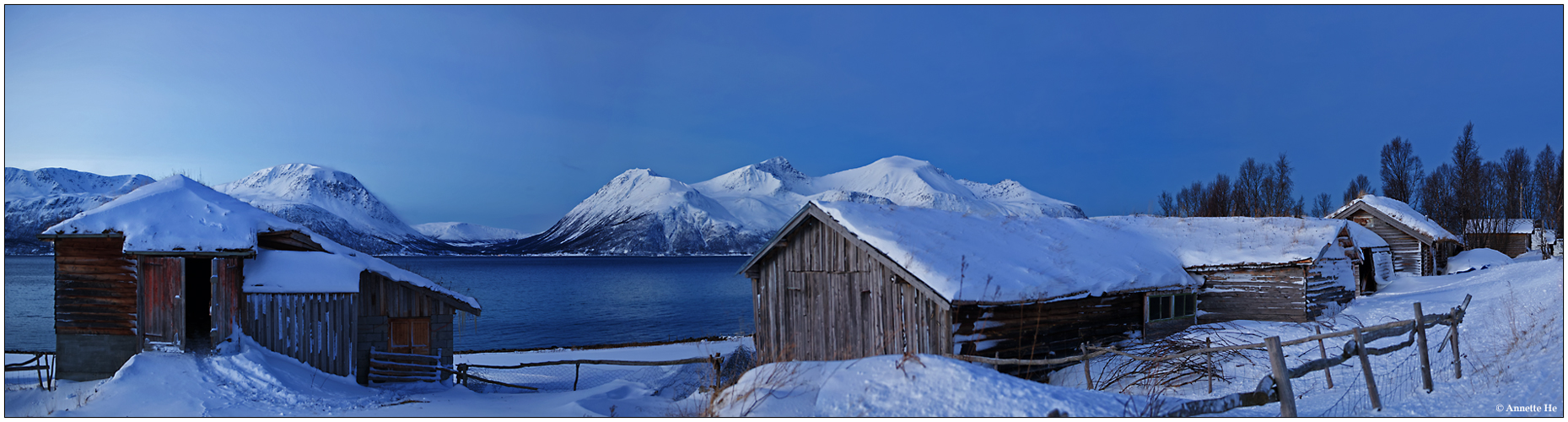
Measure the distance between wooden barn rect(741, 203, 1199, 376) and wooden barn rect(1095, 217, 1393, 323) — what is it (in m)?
1.12

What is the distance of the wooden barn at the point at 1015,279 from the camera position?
622 inches

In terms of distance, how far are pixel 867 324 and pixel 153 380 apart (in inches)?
565

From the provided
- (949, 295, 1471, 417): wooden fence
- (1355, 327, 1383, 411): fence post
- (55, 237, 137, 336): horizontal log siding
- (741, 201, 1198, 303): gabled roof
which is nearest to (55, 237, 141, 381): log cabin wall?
(55, 237, 137, 336): horizontal log siding

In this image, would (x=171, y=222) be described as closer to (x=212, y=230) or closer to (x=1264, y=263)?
(x=212, y=230)

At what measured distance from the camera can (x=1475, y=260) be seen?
1710 inches

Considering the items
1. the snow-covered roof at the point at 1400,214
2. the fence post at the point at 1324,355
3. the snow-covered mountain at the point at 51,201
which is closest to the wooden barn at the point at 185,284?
the fence post at the point at 1324,355

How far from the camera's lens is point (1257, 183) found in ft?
227

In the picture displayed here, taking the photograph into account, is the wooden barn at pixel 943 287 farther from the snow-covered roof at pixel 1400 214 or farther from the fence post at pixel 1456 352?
the snow-covered roof at pixel 1400 214

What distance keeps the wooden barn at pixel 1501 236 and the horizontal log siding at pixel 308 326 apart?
71.6m

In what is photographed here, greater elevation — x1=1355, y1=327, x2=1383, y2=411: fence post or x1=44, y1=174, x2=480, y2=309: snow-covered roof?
x1=44, y1=174, x2=480, y2=309: snow-covered roof

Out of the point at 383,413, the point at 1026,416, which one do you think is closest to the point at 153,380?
the point at 383,413

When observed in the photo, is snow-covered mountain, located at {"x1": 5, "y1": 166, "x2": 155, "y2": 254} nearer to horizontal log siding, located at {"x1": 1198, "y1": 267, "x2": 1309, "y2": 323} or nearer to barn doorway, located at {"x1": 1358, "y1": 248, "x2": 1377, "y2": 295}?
horizontal log siding, located at {"x1": 1198, "y1": 267, "x2": 1309, "y2": 323}

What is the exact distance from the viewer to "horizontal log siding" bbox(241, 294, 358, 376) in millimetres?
16281

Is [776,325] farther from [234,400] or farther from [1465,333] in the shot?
[1465,333]
